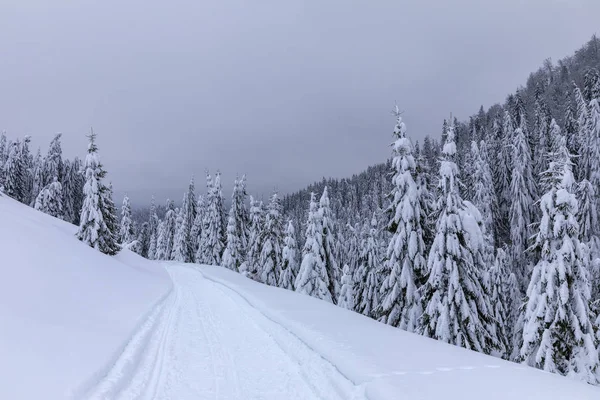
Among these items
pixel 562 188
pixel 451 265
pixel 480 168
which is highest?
pixel 480 168

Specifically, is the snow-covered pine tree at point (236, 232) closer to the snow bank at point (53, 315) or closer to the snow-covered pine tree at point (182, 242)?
the snow-covered pine tree at point (182, 242)

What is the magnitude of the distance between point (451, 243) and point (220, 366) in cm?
1234

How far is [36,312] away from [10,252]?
18.5 feet

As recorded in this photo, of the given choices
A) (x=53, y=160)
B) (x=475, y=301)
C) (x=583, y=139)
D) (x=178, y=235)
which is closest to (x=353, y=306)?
(x=475, y=301)

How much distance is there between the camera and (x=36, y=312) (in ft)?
29.8

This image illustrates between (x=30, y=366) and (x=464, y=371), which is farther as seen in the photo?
(x=464, y=371)

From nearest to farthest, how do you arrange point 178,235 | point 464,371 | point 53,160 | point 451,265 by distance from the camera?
point 464,371, point 451,265, point 53,160, point 178,235

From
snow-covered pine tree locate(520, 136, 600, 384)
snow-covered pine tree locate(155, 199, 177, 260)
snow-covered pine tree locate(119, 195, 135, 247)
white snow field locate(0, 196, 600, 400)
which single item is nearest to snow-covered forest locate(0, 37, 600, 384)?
snow-covered pine tree locate(520, 136, 600, 384)

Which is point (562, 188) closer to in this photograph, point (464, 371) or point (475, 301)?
point (475, 301)

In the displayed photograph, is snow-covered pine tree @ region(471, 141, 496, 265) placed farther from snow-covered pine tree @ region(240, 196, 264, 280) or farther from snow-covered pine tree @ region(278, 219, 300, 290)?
snow-covered pine tree @ region(240, 196, 264, 280)

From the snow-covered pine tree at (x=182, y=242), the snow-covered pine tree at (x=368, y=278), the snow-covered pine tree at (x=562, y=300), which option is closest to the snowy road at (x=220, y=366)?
the snow-covered pine tree at (x=562, y=300)

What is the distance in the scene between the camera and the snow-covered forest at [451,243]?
1351 cm

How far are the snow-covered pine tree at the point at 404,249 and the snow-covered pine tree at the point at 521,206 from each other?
24703 mm

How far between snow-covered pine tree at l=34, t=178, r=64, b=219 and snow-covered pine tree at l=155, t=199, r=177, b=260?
26260mm
